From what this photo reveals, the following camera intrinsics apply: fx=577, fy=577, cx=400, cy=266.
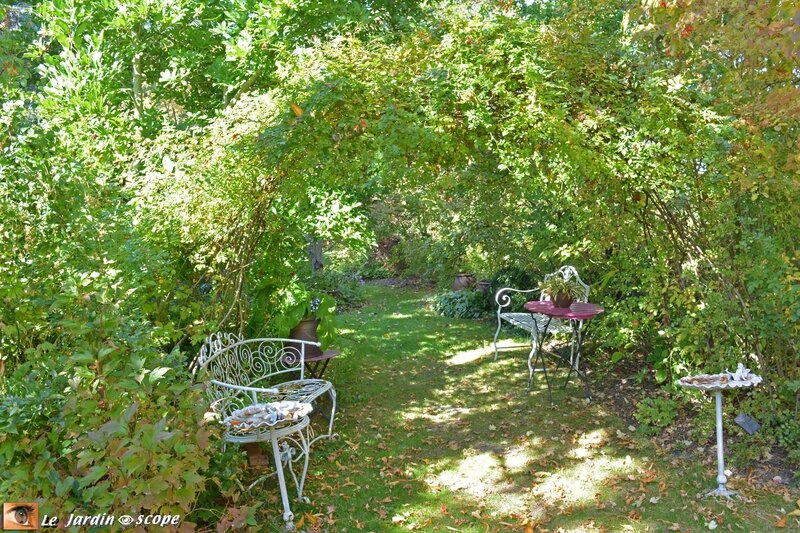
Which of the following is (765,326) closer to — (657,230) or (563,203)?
(657,230)

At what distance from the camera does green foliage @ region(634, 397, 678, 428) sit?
412cm

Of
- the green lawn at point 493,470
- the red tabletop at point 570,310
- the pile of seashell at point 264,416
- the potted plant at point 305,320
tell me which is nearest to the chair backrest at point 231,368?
the pile of seashell at point 264,416

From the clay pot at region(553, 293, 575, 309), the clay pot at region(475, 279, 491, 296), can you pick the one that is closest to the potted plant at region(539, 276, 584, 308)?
the clay pot at region(553, 293, 575, 309)

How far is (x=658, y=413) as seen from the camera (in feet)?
13.7

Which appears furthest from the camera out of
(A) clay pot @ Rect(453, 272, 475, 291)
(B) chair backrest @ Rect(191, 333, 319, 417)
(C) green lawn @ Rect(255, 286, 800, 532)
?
(A) clay pot @ Rect(453, 272, 475, 291)

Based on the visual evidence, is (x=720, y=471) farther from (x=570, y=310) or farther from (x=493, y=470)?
(x=570, y=310)

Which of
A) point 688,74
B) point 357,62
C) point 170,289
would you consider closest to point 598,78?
point 688,74

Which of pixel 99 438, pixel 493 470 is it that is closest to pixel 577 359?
pixel 493 470

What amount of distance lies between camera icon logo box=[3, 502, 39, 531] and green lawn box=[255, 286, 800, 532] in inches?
53.9

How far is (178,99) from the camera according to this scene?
6.31 metres

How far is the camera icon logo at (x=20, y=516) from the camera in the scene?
2.03 metres

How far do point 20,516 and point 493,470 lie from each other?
2.65m

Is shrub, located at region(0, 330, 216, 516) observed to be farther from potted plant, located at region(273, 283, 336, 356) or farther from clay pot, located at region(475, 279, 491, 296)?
clay pot, located at region(475, 279, 491, 296)

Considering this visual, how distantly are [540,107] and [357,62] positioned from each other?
1.20 m
